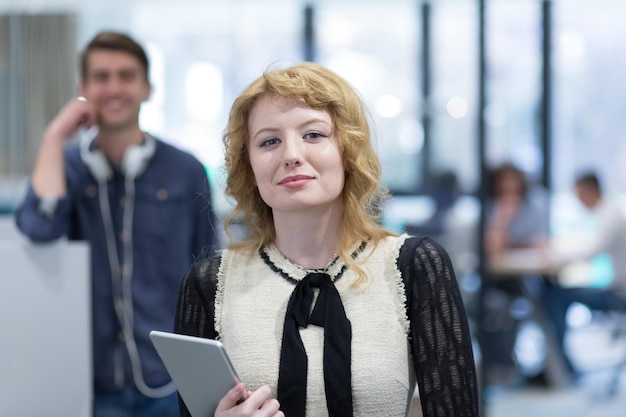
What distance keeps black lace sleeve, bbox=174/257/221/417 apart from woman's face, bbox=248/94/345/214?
174mm

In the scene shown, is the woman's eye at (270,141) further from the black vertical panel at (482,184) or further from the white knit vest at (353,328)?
the black vertical panel at (482,184)

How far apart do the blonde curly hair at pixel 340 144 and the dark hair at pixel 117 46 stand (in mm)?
927

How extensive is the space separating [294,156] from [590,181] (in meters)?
4.55

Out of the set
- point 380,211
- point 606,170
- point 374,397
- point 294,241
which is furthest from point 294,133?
point 606,170

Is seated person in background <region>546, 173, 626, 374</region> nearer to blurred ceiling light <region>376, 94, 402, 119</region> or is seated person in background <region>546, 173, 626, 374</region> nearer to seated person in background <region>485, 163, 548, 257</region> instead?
seated person in background <region>485, 163, 548, 257</region>

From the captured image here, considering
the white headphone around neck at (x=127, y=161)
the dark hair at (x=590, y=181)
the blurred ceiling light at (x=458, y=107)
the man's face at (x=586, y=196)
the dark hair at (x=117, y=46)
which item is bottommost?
the man's face at (x=586, y=196)

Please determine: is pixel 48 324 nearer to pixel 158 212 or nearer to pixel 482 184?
pixel 158 212

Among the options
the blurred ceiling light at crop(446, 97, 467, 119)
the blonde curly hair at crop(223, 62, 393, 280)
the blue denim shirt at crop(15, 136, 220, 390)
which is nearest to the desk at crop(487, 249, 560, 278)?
the blurred ceiling light at crop(446, 97, 467, 119)

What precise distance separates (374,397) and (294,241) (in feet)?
0.97

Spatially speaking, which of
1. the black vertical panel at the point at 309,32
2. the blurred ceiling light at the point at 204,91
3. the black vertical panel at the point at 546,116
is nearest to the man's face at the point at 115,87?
the blurred ceiling light at the point at 204,91

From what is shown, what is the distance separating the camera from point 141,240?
7.89ft

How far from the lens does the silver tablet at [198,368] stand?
1.32 m

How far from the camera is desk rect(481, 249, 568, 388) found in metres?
5.27

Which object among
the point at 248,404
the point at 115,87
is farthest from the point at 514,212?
the point at 248,404
